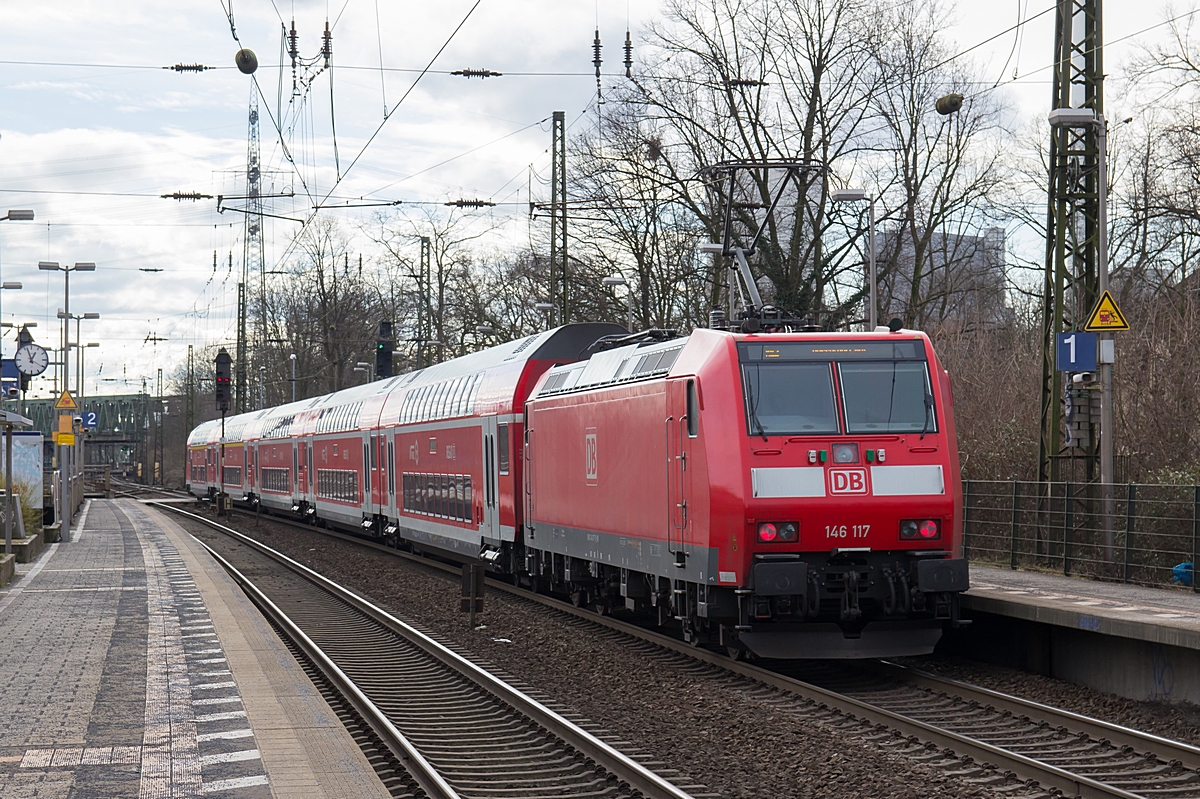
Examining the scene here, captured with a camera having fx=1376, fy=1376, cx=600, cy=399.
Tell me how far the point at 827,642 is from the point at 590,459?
4.88 metres

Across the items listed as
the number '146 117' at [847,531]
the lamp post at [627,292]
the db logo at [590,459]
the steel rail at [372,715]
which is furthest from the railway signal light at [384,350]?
the number '146 117' at [847,531]

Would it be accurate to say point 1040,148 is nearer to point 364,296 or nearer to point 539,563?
point 539,563

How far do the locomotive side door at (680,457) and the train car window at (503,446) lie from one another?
24.9 feet

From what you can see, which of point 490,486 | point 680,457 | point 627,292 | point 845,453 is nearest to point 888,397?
point 845,453

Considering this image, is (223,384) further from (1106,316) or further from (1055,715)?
(1055,715)

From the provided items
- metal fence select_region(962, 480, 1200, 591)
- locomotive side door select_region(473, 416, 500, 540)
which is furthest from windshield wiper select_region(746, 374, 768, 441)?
locomotive side door select_region(473, 416, 500, 540)

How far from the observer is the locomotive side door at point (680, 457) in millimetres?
12766

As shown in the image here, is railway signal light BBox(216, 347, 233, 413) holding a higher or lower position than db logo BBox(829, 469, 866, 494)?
higher

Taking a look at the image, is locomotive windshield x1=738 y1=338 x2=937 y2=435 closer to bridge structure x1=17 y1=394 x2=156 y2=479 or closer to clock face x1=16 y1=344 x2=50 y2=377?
clock face x1=16 y1=344 x2=50 y2=377

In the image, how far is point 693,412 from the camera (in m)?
12.7

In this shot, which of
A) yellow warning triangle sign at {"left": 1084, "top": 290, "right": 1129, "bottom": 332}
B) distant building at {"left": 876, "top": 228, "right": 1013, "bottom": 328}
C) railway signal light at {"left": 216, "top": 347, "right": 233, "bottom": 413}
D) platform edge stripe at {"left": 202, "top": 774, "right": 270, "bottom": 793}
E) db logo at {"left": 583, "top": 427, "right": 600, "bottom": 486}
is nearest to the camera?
platform edge stripe at {"left": 202, "top": 774, "right": 270, "bottom": 793}

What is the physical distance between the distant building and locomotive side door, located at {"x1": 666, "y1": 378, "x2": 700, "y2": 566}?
24.4 m

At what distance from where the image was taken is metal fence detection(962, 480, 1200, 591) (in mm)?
15883

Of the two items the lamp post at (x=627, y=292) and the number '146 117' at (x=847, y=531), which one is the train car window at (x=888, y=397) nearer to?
the number '146 117' at (x=847, y=531)
